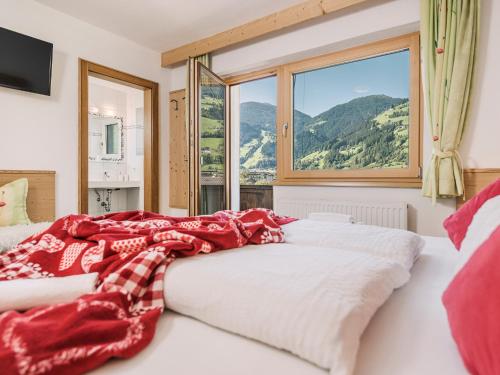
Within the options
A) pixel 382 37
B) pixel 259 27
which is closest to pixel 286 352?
pixel 382 37

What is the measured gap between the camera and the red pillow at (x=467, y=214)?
3.98 feet

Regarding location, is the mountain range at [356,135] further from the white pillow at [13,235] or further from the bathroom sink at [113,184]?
the bathroom sink at [113,184]

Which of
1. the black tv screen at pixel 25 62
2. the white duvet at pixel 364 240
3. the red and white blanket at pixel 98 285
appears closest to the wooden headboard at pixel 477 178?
the white duvet at pixel 364 240

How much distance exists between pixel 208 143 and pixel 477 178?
8.00 feet

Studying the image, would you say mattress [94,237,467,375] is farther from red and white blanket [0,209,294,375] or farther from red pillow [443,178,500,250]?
red pillow [443,178,500,250]

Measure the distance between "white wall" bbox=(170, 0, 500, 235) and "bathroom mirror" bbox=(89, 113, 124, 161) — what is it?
2.25 meters

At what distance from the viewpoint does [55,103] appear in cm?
291

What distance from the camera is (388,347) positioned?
1.99ft

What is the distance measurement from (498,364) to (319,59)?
118 inches

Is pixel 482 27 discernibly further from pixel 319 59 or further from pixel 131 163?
pixel 131 163

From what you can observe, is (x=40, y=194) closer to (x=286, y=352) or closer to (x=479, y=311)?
(x=286, y=352)

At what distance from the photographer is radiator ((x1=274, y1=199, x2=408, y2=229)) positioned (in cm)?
250

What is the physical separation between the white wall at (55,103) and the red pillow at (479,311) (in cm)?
314

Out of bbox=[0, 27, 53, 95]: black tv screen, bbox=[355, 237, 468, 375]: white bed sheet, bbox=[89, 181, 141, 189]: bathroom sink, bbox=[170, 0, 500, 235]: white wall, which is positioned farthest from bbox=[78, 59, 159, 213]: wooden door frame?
bbox=[355, 237, 468, 375]: white bed sheet
